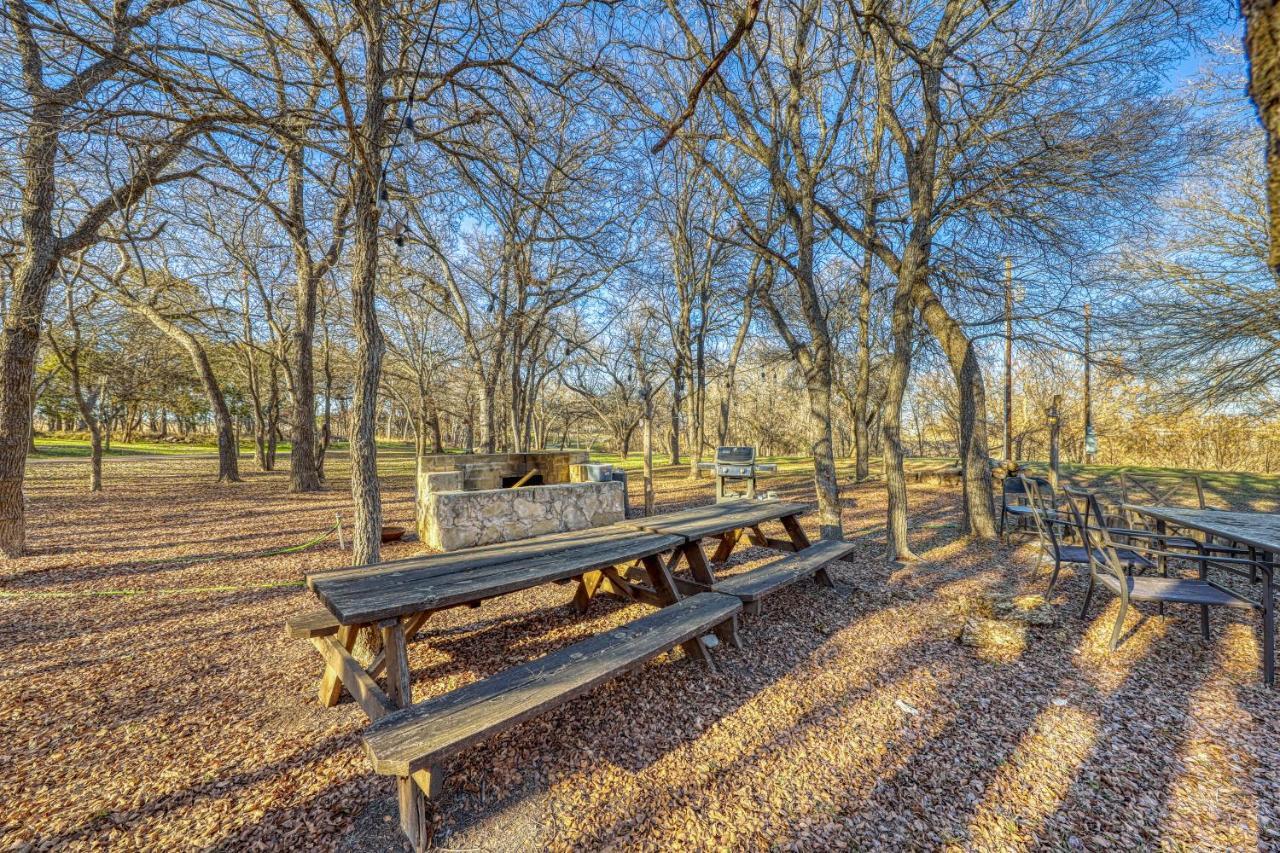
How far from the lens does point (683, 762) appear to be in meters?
2.19

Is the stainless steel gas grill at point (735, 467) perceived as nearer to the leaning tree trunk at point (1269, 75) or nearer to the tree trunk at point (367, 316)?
the tree trunk at point (367, 316)

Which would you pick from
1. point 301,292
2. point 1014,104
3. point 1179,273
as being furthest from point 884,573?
point 301,292

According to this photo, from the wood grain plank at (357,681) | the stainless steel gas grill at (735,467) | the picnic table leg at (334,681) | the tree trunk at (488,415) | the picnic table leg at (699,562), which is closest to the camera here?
the wood grain plank at (357,681)

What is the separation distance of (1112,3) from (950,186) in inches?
89.5

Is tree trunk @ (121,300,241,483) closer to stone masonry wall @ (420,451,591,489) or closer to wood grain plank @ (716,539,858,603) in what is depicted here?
stone masonry wall @ (420,451,591,489)

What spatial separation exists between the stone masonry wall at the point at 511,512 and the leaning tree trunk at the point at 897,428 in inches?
152

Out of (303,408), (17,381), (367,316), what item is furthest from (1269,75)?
(303,408)

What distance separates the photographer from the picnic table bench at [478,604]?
5.64ft

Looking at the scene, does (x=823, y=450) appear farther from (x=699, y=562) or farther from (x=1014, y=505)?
(x=1014, y=505)

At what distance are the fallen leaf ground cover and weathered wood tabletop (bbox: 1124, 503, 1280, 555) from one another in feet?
2.49

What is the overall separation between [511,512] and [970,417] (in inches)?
254

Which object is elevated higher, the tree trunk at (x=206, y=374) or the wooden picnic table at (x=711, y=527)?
the tree trunk at (x=206, y=374)

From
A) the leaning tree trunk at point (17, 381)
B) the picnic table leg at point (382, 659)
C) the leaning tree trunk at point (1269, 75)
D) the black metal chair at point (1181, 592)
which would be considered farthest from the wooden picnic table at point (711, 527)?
the leaning tree trunk at point (17, 381)

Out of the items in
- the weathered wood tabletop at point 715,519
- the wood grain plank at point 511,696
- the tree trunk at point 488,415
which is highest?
the tree trunk at point 488,415
